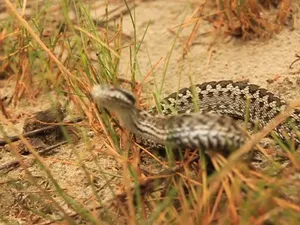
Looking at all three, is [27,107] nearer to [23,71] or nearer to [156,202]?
[23,71]

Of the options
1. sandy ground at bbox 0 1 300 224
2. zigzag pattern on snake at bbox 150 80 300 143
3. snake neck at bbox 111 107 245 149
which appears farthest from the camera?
zigzag pattern on snake at bbox 150 80 300 143

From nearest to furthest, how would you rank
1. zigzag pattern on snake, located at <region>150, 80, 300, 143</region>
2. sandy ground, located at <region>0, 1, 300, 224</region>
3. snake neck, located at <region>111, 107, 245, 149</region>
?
snake neck, located at <region>111, 107, 245, 149</region>
sandy ground, located at <region>0, 1, 300, 224</region>
zigzag pattern on snake, located at <region>150, 80, 300, 143</region>

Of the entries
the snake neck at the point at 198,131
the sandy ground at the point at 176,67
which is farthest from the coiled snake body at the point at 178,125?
the sandy ground at the point at 176,67

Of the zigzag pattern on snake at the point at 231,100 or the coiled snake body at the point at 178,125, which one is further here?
the zigzag pattern on snake at the point at 231,100

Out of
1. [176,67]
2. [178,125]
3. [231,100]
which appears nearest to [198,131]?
[178,125]

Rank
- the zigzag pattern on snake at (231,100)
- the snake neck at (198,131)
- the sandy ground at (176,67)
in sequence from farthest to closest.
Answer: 1. the zigzag pattern on snake at (231,100)
2. the sandy ground at (176,67)
3. the snake neck at (198,131)

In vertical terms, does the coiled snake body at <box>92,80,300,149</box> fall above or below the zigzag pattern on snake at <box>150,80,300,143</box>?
above

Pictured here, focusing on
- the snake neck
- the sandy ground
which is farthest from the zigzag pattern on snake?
the snake neck

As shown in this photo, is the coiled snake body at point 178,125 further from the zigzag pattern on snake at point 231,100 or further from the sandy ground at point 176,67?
the sandy ground at point 176,67

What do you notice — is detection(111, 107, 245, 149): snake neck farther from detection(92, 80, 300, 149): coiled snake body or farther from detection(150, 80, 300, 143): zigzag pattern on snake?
detection(150, 80, 300, 143): zigzag pattern on snake
